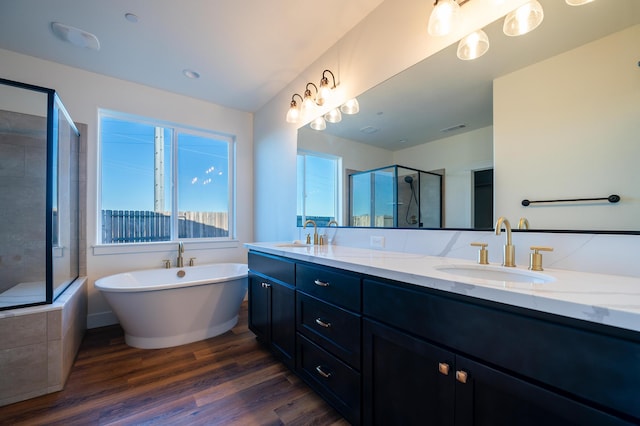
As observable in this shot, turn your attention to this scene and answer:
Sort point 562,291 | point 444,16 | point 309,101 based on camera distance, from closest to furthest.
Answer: point 562,291
point 444,16
point 309,101

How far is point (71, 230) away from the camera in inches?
97.5

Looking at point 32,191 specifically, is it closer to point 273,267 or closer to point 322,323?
point 273,267

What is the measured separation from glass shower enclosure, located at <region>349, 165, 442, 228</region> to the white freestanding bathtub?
1341 mm

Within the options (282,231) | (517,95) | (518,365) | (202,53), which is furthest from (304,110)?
(518,365)

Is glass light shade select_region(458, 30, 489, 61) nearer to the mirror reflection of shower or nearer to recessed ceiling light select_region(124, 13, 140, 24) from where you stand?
the mirror reflection of shower

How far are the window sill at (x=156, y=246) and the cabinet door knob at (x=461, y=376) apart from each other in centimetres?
310

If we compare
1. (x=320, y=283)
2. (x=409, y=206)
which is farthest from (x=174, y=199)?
(x=409, y=206)

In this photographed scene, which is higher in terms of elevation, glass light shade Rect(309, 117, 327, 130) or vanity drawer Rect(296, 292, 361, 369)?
glass light shade Rect(309, 117, 327, 130)

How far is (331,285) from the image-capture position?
4.59 ft

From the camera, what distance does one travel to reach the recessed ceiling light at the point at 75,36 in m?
2.05

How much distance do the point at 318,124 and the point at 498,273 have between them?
1826mm

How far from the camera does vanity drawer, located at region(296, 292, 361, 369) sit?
1260 mm

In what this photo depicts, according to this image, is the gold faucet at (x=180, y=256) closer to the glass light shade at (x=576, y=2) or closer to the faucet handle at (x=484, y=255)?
the faucet handle at (x=484, y=255)

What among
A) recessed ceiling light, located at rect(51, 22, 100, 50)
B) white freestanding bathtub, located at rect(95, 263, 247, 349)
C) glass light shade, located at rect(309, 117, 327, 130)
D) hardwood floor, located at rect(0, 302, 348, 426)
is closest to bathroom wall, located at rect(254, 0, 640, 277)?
glass light shade, located at rect(309, 117, 327, 130)
